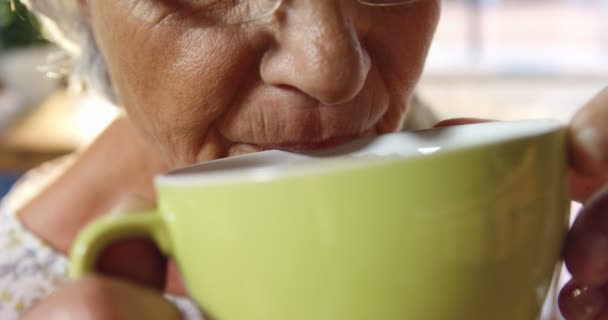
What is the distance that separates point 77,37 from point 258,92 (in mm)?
387

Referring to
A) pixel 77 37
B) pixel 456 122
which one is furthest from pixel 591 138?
pixel 77 37

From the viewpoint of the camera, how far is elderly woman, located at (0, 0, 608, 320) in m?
0.39

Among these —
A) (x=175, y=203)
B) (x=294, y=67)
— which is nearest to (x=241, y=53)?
(x=294, y=67)

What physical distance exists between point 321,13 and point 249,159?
0.38 feet

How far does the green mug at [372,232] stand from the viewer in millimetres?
325

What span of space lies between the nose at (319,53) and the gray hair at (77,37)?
333 mm

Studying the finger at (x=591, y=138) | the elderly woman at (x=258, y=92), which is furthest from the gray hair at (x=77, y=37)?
the finger at (x=591, y=138)

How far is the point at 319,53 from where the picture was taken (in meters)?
0.47

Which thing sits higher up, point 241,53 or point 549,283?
point 241,53

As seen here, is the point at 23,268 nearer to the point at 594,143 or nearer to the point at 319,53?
the point at 319,53

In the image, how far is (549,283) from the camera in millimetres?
404

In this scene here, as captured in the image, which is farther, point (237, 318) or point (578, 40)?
point (578, 40)

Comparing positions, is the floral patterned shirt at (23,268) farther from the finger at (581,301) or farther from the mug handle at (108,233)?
the finger at (581,301)

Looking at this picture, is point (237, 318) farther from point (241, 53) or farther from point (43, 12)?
point (43, 12)
